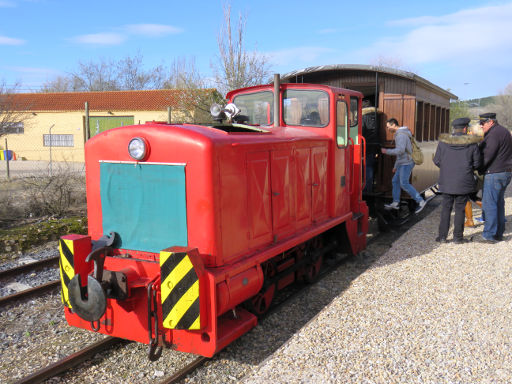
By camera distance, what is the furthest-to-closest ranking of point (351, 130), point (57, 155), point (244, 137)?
point (57, 155) < point (351, 130) < point (244, 137)

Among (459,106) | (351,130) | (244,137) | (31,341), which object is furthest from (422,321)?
(459,106)

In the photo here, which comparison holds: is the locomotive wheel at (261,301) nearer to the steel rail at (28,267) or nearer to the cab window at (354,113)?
the cab window at (354,113)

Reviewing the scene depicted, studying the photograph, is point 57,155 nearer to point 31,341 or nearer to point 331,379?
point 31,341

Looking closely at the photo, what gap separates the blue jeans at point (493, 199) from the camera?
23.4 ft

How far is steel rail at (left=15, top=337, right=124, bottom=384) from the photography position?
369 cm

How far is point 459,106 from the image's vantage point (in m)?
31.0

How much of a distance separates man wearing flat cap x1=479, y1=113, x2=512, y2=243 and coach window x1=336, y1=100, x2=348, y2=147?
105 inches

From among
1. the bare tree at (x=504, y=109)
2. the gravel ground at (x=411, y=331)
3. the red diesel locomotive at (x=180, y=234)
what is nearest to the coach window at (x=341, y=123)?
the red diesel locomotive at (x=180, y=234)

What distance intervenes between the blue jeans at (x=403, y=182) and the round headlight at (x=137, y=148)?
618 centimetres

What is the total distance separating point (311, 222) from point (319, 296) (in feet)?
3.32

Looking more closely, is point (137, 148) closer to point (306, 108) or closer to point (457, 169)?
point (306, 108)

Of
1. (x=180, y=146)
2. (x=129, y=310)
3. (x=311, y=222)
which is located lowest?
(x=129, y=310)

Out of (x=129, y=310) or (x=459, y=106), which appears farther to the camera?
(x=459, y=106)

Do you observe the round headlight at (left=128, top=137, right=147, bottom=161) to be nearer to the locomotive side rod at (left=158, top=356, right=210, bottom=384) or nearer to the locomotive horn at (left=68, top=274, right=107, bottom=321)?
the locomotive horn at (left=68, top=274, right=107, bottom=321)
